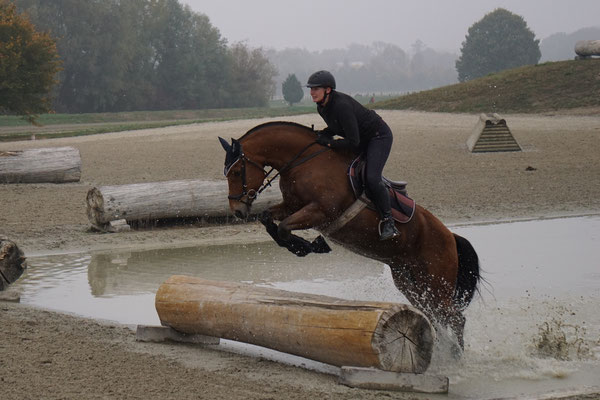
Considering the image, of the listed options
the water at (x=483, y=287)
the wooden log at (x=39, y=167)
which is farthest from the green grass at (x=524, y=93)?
the water at (x=483, y=287)

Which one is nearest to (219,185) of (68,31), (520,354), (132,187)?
(132,187)

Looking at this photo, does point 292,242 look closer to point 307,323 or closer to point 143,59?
point 307,323

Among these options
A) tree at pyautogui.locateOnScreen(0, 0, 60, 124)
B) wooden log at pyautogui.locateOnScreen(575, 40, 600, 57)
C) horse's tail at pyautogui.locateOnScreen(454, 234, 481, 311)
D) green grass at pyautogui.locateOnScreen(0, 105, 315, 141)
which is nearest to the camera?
horse's tail at pyautogui.locateOnScreen(454, 234, 481, 311)

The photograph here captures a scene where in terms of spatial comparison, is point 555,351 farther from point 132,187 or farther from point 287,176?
point 132,187

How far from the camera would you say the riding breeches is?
22.3ft

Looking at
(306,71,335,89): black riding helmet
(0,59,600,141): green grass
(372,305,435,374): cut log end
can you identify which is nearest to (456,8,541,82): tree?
(0,59,600,141): green grass

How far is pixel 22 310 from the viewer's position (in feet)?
27.6

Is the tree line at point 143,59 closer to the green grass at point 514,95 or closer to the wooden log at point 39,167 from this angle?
the green grass at point 514,95

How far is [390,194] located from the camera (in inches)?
278

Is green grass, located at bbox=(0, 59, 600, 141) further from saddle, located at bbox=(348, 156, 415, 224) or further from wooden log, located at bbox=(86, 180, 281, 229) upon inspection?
saddle, located at bbox=(348, 156, 415, 224)

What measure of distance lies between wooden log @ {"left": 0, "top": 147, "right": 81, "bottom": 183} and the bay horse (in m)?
12.0

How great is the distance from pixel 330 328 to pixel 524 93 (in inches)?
1386

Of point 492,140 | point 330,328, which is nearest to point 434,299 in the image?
point 330,328

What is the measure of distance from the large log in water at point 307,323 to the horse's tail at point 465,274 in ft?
4.83
